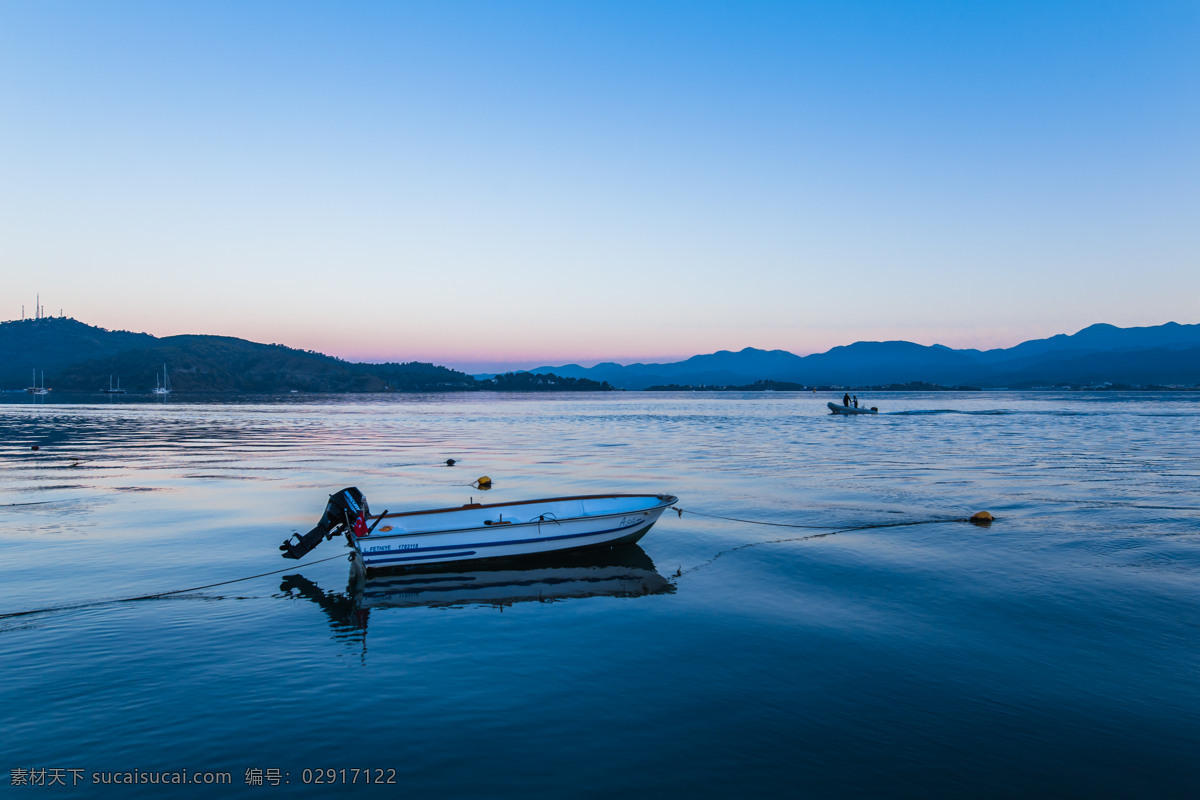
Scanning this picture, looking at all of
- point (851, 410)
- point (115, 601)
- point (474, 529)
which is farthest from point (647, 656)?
point (851, 410)

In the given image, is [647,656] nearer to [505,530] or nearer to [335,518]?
[505,530]

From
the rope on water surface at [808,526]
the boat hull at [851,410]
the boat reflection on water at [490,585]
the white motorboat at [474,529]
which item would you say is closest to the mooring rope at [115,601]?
the boat reflection on water at [490,585]

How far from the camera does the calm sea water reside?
931 centimetres

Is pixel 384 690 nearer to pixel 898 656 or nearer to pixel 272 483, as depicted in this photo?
pixel 898 656

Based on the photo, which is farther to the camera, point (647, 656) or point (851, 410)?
point (851, 410)

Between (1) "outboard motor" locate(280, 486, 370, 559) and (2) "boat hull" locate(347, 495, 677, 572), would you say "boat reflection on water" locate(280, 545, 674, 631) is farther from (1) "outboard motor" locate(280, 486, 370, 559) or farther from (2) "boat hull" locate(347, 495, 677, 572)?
(1) "outboard motor" locate(280, 486, 370, 559)

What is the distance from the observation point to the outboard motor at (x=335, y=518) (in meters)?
19.6

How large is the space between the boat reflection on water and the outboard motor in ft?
2.84

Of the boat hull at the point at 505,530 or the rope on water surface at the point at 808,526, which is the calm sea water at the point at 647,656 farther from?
the boat hull at the point at 505,530

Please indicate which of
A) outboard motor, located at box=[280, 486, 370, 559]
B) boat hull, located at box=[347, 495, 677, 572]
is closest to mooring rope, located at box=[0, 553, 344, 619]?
outboard motor, located at box=[280, 486, 370, 559]

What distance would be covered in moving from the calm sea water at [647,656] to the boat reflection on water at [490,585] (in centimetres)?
14

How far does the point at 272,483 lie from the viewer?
1444 inches

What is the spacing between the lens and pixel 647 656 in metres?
13.3

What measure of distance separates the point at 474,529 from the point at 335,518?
437 cm
